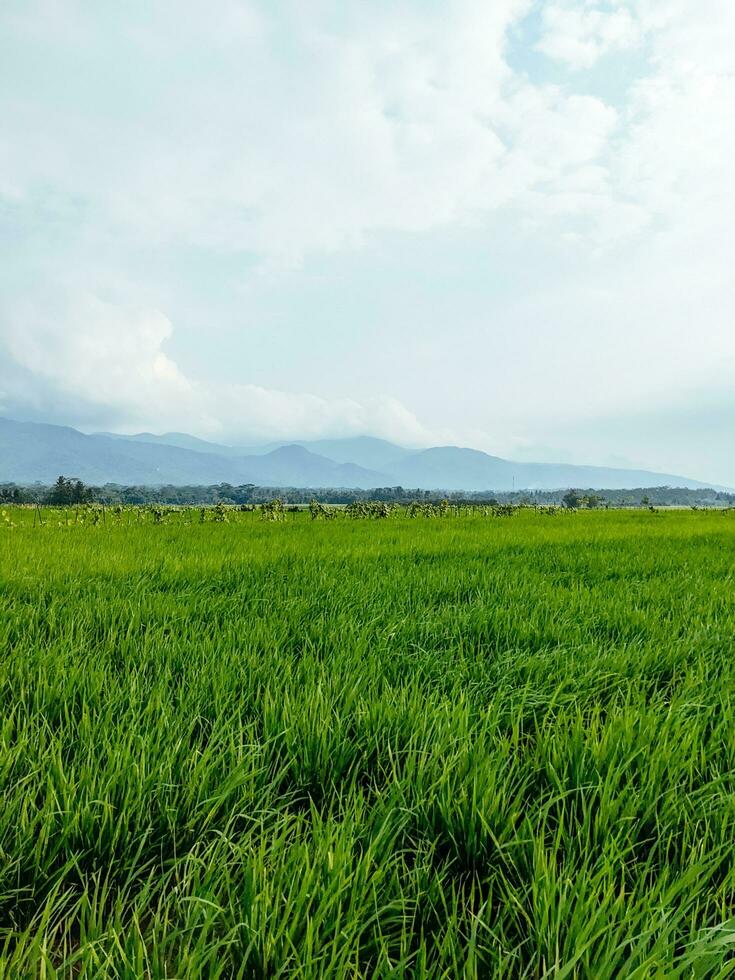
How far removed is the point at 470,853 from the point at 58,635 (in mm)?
2817

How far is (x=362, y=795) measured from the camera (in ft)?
4.94

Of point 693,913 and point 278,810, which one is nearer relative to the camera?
point 693,913

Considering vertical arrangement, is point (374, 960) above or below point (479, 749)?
below

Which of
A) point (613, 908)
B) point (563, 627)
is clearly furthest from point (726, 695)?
point (613, 908)

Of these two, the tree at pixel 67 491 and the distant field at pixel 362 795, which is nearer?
the distant field at pixel 362 795

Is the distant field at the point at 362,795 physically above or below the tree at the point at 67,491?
below

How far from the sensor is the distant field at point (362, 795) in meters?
1.00

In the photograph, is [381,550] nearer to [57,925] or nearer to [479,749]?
[479,749]

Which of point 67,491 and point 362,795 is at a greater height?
point 67,491

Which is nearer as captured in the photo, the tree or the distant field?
the distant field

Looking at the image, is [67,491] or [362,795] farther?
[67,491]

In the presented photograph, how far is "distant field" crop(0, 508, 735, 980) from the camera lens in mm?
997

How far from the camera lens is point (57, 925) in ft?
3.54

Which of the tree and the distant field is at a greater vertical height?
the tree
